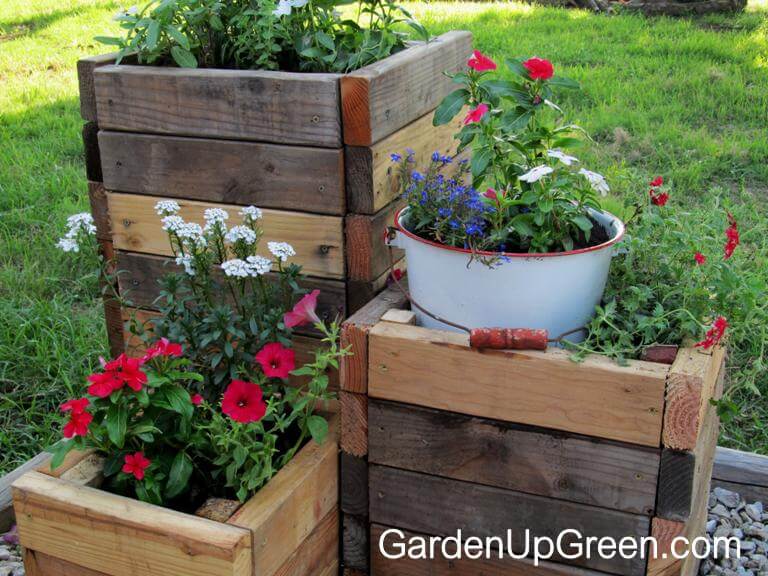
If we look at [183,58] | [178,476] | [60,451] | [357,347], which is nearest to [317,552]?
[178,476]

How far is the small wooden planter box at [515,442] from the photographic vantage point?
181 centimetres

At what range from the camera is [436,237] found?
6.58 feet

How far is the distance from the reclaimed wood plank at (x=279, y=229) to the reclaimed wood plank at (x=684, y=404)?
0.81 metres

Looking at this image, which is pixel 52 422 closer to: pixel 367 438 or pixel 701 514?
pixel 367 438

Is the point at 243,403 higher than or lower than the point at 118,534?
higher

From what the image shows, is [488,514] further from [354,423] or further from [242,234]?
[242,234]

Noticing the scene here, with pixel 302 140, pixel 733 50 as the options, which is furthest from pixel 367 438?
pixel 733 50

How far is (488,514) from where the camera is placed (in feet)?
6.63

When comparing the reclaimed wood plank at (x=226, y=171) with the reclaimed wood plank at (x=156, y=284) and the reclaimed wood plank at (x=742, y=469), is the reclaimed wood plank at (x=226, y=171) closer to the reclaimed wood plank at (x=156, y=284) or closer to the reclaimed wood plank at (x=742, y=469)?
the reclaimed wood plank at (x=156, y=284)

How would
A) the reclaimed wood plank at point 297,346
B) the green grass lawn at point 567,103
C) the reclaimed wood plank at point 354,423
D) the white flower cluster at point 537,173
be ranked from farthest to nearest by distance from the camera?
1. the green grass lawn at point 567,103
2. the reclaimed wood plank at point 297,346
3. the reclaimed wood plank at point 354,423
4. the white flower cluster at point 537,173

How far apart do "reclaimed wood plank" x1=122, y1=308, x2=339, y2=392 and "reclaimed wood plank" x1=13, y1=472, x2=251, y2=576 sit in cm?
45

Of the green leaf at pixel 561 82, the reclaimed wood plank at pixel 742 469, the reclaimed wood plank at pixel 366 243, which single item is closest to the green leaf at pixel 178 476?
the reclaimed wood plank at pixel 366 243

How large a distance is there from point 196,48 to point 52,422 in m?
1.26

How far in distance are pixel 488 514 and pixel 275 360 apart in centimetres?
56
